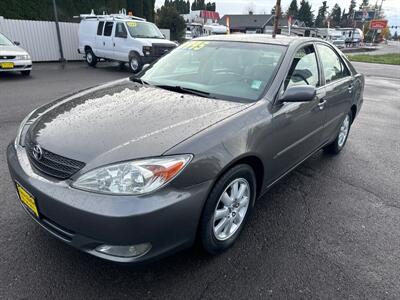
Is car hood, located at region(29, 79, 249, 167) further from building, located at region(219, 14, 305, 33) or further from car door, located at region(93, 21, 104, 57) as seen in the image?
building, located at region(219, 14, 305, 33)

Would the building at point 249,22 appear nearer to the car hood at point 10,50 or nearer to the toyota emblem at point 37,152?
the car hood at point 10,50

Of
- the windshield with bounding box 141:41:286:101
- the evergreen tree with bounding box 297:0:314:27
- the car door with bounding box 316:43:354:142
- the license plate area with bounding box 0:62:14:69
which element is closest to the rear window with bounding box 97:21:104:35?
the license plate area with bounding box 0:62:14:69

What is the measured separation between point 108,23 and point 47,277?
41.6 ft

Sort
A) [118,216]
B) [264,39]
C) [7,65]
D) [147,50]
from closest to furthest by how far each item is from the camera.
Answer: [118,216] < [264,39] < [7,65] < [147,50]

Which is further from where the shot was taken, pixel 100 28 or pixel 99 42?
pixel 99 42

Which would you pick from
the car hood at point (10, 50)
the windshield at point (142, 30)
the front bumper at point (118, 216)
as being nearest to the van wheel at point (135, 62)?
the windshield at point (142, 30)

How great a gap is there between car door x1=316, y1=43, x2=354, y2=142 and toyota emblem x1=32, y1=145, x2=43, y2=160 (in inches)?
112

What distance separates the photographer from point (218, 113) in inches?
93.0

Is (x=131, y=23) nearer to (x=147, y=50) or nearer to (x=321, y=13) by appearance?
(x=147, y=50)

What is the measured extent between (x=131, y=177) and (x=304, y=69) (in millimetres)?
2225

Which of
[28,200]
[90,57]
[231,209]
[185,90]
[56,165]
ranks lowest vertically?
[90,57]

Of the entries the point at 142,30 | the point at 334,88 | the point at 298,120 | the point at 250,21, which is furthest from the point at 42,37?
the point at 250,21

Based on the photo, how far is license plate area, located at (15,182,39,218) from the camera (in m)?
2.06

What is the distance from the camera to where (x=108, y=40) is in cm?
→ 1299
